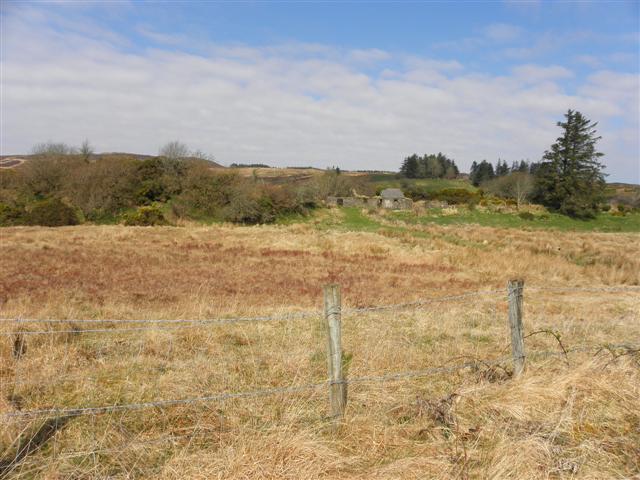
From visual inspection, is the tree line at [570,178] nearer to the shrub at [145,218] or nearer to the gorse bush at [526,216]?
the gorse bush at [526,216]

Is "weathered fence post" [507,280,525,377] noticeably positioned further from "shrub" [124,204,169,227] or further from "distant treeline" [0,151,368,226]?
"distant treeline" [0,151,368,226]

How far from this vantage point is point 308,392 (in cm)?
491

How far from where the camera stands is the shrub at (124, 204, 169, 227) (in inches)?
1380

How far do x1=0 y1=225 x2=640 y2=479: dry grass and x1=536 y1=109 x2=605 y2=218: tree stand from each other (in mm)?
43065

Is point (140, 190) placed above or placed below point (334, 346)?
above

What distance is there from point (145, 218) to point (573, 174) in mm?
47491

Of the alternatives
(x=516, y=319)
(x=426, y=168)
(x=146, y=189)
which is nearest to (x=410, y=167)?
(x=426, y=168)

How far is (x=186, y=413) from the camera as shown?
453 centimetres

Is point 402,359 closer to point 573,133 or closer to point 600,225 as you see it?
point 600,225

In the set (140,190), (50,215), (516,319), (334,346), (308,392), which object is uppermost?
(140,190)

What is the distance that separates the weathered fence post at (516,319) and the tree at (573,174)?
52.3 m

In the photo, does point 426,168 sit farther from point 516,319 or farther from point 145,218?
point 516,319

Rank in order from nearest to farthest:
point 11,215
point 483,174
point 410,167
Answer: point 11,215
point 483,174
point 410,167

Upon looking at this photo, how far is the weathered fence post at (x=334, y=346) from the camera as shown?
4031mm
